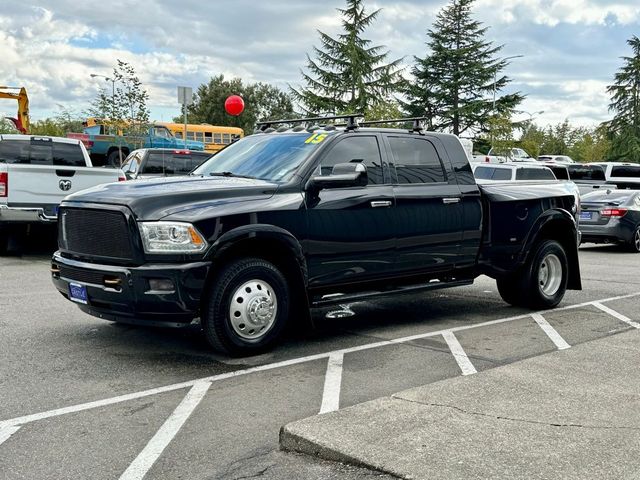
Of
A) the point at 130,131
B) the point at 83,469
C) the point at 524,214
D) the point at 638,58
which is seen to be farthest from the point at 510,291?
the point at 638,58

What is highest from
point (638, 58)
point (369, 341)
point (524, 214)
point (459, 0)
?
point (459, 0)

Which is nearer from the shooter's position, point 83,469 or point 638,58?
point 83,469

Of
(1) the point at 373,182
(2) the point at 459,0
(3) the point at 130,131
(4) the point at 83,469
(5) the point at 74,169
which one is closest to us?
(4) the point at 83,469

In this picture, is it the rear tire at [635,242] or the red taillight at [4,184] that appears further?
the rear tire at [635,242]

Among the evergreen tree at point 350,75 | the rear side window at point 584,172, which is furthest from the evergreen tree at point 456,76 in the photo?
the rear side window at point 584,172

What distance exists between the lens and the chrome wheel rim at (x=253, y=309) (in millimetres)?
5906

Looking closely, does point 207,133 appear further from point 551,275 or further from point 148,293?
point 148,293

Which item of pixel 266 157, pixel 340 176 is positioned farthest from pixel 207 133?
pixel 340 176

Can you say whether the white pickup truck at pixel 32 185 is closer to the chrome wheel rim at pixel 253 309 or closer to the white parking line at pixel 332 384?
the chrome wheel rim at pixel 253 309

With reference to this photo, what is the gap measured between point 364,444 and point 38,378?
2.70m

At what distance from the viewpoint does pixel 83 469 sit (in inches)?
150

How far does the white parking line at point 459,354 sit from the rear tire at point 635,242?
10834mm

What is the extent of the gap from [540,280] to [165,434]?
5.59 m

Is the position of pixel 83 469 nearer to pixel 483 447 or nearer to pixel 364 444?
pixel 364 444
